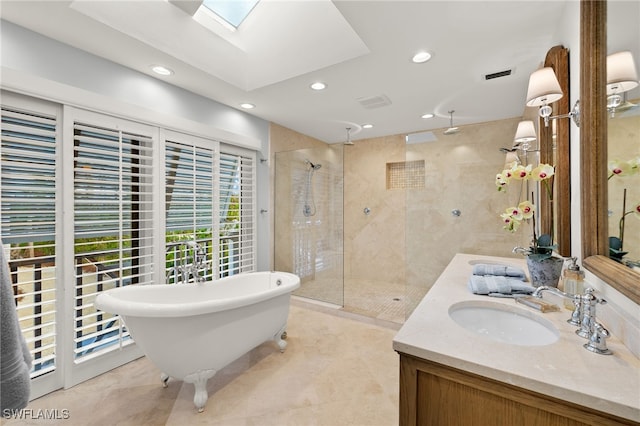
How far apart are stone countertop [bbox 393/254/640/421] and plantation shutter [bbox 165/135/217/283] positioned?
2200mm

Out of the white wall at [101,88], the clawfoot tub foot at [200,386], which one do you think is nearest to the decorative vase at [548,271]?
the clawfoot tub foot at [200,386]

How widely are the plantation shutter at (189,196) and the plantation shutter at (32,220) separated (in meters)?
0.77

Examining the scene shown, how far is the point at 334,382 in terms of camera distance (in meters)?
1.94

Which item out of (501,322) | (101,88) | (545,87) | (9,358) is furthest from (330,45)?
(9,358)

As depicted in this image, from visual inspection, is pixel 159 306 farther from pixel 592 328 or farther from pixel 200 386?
pixel 592 328

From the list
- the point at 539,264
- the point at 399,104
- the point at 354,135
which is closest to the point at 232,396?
the point at 539,264

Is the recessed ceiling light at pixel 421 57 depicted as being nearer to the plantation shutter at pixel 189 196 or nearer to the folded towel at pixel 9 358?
the plantation shutter at pixel 189 196

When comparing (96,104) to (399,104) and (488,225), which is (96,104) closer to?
(399,104)

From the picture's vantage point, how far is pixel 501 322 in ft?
4.21

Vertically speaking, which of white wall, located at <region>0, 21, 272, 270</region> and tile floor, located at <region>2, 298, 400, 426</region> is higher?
white wall, located at <region>0, 21, 272, 270</region>

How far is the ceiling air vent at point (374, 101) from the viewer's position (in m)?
2.83

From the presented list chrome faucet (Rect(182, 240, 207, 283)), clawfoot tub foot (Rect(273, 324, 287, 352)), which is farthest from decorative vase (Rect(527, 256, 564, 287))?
chrome faucet (Rect(182, 240, 207, 283))

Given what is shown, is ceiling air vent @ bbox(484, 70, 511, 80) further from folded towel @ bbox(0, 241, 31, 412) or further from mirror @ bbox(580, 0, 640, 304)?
folded towel @ bbox(0, 241, 31, 412)

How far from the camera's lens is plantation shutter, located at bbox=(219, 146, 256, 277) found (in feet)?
10.1
